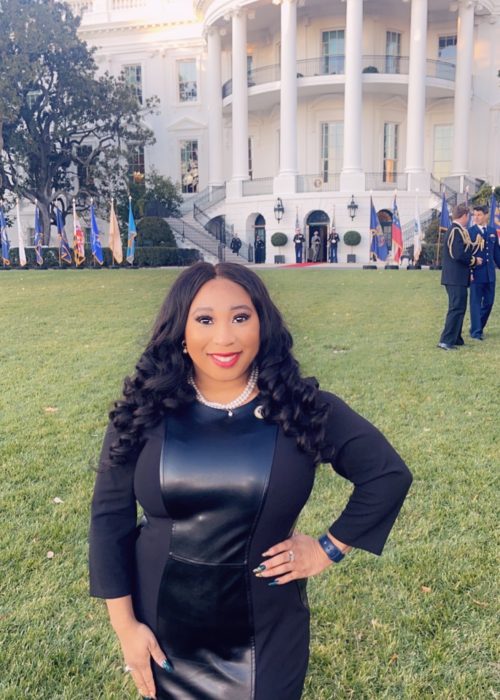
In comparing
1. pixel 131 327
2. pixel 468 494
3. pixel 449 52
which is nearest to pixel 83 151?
pixel 449 52

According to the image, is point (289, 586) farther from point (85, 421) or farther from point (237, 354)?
point (85, 421)

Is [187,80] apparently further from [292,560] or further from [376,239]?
[292,560]

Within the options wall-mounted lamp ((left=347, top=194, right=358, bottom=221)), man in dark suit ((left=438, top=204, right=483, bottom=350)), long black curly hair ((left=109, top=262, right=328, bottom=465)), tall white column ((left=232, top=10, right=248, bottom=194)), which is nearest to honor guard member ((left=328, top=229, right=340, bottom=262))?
wall-mounted lamp ((left=347, top=194, right=358, bottom=221))

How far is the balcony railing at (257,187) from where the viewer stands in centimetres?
3388

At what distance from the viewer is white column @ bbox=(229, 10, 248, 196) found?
3250cm

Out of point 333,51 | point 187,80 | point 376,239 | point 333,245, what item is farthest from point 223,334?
point 187,80

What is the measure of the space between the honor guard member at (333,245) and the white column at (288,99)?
3.53 metres

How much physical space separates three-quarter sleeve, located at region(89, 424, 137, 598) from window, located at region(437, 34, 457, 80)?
124 ft

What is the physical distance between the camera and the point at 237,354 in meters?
1.65

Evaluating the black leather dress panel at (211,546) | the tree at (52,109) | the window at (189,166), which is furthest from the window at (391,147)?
the black leather dress panel at (211,546)

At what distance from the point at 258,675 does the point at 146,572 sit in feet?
1.35

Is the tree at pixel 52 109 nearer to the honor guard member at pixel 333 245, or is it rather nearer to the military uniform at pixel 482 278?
the honor guard member at pixel 333 245

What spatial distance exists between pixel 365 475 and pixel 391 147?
36.4 m

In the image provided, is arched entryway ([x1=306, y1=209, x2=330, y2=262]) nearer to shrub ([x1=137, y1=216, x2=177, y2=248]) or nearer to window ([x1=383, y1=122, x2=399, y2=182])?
window ([x1=383, y1=122, x2=399, y2=182])
